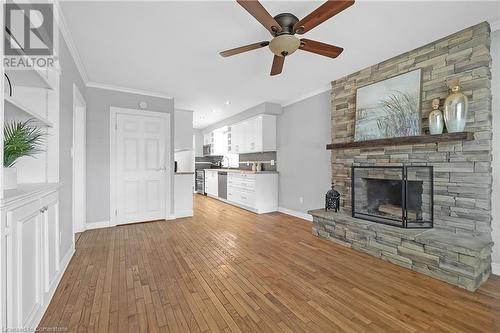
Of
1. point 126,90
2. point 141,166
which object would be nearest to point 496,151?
point 141,166

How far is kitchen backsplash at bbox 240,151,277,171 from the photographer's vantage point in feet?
19.0

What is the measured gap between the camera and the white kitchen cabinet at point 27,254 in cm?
115

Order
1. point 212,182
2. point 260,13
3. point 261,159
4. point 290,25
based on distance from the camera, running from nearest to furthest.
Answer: point 260,13, point 290,25, point 261,159, point 212,182

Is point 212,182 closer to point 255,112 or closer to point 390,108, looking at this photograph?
point 255,112

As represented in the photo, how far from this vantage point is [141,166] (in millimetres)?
4379

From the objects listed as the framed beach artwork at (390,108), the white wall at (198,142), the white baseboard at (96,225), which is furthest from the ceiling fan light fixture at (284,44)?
the white wall at (198,142)

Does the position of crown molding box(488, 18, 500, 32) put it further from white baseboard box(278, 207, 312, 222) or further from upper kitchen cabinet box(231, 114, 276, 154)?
upper kitchen cabinet box(231, 114, 276, 154)

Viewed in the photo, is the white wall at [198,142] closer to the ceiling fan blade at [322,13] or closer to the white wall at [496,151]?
the ceiling fan blade at [322,13]

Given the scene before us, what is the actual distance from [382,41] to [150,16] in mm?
2575

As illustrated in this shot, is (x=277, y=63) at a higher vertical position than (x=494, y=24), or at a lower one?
lower

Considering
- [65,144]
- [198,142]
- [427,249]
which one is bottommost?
[427,249]

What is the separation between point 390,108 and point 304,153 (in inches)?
75.5

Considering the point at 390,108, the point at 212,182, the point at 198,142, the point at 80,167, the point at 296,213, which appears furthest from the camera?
Result: the point at 198,142

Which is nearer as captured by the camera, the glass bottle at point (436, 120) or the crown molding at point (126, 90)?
the glass bottle at point (436, 120)
